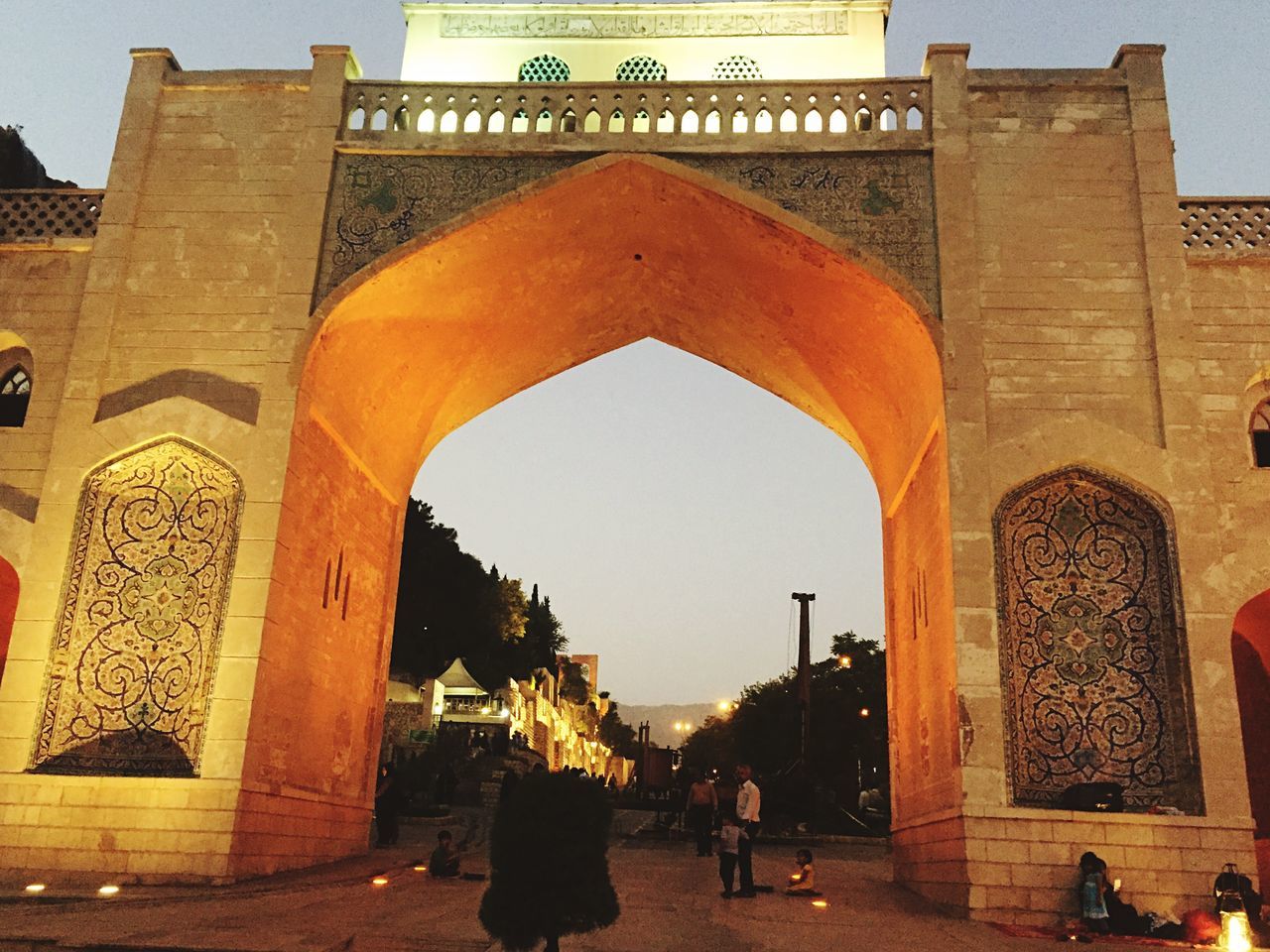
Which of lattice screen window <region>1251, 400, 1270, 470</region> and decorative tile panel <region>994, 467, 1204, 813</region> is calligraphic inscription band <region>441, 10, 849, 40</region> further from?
decorative tile panel <region>994, 467, 1204, 813</region>

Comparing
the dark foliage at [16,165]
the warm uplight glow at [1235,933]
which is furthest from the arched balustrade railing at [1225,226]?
the dark foliage at [16,165]

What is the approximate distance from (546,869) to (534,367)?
8485 millimetres

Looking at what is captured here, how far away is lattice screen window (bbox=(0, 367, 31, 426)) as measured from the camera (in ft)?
33.2

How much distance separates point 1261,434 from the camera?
30.4ft

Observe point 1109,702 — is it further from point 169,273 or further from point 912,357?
point 169,273

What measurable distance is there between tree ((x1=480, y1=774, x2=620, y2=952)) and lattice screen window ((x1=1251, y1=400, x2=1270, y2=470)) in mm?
7003

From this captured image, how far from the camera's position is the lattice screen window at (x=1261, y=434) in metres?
9.21

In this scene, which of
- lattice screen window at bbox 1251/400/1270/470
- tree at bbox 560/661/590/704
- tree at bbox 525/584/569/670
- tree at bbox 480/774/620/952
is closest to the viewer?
tree at bbox 480/774/620/952

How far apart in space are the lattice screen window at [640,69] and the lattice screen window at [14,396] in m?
8.62

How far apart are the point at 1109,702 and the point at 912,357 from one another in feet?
10.6

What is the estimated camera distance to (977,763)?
8.06 metres

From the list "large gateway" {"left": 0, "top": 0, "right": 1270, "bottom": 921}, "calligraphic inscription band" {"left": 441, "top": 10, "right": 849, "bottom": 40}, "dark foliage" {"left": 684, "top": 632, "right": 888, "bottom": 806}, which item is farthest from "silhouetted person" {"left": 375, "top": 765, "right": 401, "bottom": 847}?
"dark foliage" {"left": 684, "top": 632, "right": 888, "bottom": 806}

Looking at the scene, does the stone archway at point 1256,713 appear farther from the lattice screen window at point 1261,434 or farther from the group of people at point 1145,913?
the group of people at point 1145,913

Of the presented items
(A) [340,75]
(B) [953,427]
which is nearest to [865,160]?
(B) [953,427]
